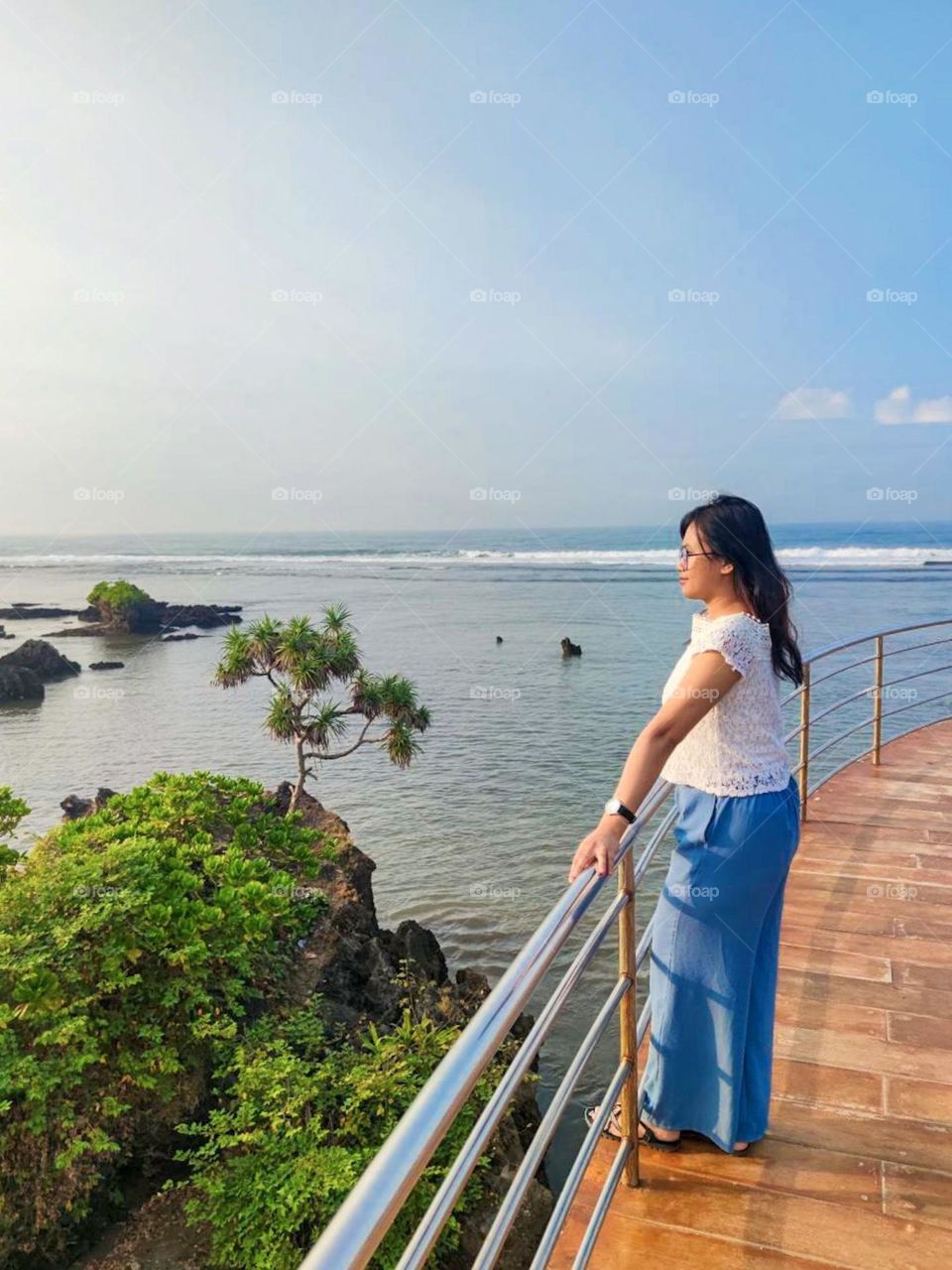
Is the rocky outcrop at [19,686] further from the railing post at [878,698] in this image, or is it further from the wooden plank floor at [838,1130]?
the wooden plank floor at [838,1130]

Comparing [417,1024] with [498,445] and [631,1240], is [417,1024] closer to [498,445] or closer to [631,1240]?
[631,1240]

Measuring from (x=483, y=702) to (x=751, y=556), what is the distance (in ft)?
53.7

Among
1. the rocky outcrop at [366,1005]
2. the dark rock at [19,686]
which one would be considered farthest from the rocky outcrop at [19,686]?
the rocky outcrop at [366,1005]

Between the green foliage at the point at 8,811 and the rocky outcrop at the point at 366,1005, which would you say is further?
the green foliage at the point at 8,811

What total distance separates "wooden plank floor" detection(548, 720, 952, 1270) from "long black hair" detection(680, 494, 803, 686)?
1.14 meters

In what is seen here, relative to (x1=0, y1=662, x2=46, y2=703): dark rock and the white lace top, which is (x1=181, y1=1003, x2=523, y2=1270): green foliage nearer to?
the white lace top

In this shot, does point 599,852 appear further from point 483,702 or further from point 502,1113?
point 483,702

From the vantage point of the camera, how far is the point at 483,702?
1803 centimetres

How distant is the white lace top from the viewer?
1.72m

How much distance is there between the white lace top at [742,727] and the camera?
1721 mm

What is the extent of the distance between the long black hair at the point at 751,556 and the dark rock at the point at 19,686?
21038mm

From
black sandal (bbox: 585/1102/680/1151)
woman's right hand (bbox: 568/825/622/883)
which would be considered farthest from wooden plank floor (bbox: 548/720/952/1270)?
woman's right hand (bbox: 568/825/622/883)

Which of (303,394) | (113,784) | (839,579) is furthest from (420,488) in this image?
(113,784)

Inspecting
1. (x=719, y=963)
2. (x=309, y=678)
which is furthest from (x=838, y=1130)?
(x=309, y=678)
